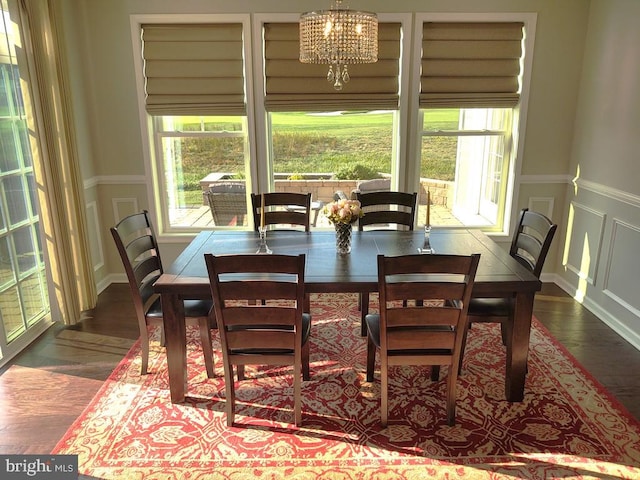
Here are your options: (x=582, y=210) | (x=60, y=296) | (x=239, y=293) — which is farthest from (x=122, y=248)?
(x=582, y=210)

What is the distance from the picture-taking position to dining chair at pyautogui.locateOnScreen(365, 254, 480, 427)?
2.15 m

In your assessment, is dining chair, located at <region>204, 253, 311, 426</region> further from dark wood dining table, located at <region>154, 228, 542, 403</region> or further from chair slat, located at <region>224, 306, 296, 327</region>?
dark wood dining table, located at <region>154, 228, 542, 403</region>

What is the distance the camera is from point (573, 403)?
2.69 metres

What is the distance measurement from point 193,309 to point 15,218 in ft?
5.18

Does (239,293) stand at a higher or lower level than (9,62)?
lower

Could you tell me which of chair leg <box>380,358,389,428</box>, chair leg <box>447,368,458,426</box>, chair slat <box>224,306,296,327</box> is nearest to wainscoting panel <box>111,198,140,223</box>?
chair slat <box>224,306,296,327</box>

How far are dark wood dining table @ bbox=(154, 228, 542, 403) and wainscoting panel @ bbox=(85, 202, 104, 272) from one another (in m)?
1.60

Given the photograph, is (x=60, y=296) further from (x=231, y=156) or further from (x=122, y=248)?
(x=231, y=156)

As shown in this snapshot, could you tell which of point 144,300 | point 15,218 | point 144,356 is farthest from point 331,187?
point 15,218

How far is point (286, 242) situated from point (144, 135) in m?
2.02

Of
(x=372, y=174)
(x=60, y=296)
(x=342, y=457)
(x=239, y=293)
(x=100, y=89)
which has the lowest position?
(x=342, y=457)

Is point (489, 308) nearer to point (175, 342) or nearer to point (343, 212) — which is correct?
point (343, 212)

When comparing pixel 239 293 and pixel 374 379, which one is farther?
pixel 374 379

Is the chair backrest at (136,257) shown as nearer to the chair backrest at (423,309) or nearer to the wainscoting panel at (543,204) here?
the chair backrest at (423,309)
